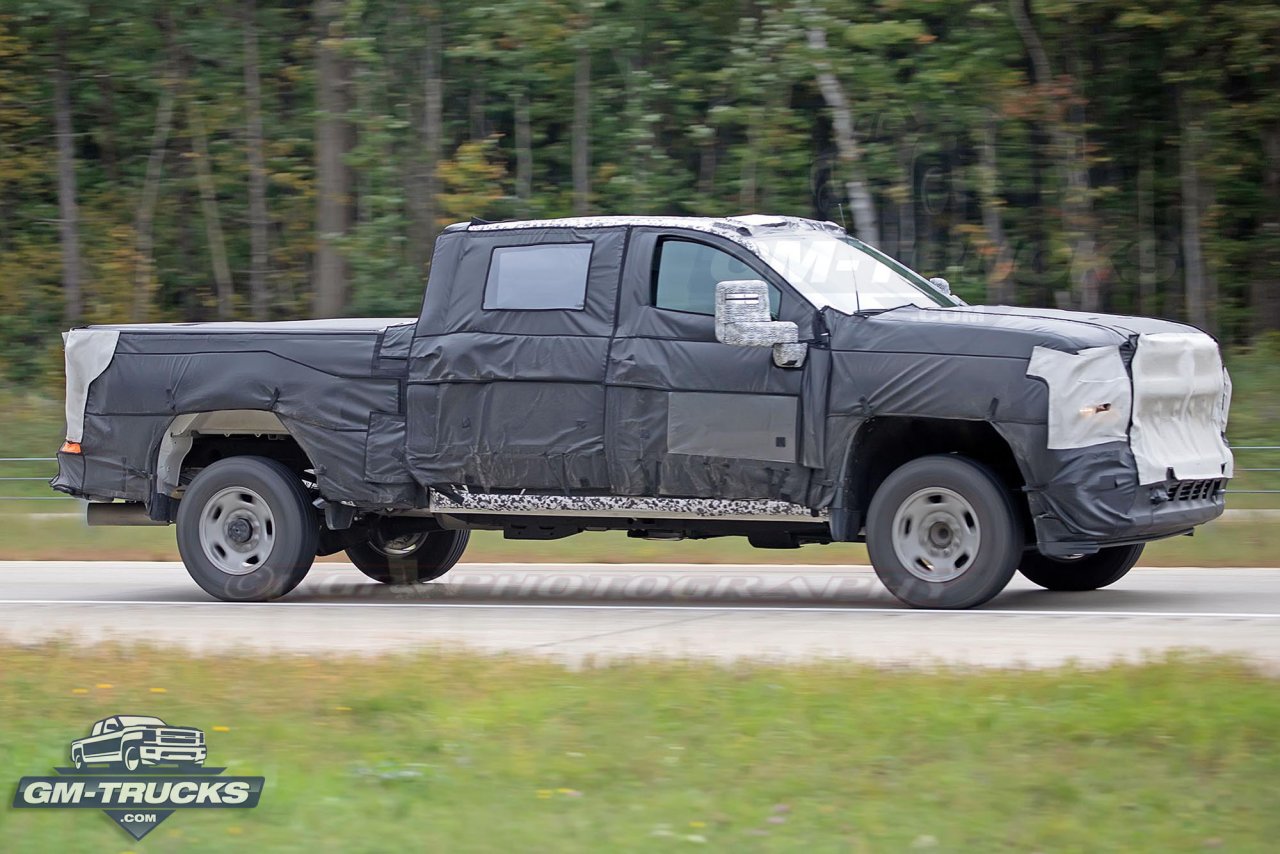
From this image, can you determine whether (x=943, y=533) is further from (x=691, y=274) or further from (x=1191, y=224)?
(x=1191, y=224)

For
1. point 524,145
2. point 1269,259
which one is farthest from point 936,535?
point 524,145

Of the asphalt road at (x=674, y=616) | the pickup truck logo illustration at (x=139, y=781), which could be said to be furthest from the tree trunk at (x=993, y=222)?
the pickup truck logo illustration at (x=139, y=781)

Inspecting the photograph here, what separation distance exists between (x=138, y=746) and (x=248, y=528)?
17.9 feet

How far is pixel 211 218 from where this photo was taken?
1185 inches

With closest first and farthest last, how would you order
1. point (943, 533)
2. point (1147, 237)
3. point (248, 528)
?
1. point (943, 533)
2. point (248, 528)
3. point (1147, 237)

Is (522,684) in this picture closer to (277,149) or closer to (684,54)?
(684,54)

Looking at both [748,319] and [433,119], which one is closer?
[748,319]

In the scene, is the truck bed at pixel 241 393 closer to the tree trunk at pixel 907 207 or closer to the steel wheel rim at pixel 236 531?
the steel wheel rim at pixel 236 531

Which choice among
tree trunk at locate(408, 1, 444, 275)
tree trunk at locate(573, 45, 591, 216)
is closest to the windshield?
tree trunk at locate(408, 1, 444, 275)

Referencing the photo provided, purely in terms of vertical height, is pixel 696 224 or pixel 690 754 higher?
pixel 696 224

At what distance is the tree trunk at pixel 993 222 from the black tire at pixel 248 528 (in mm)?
13803

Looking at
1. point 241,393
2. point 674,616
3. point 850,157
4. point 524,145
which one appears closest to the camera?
point 674,616

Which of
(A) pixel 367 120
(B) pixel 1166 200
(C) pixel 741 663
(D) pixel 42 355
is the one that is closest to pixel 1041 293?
(B) pixel 1166 200

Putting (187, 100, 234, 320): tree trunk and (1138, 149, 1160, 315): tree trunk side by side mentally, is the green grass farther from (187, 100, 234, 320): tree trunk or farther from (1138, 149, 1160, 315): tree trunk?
(187, 100, 234, 320): tree trunk
